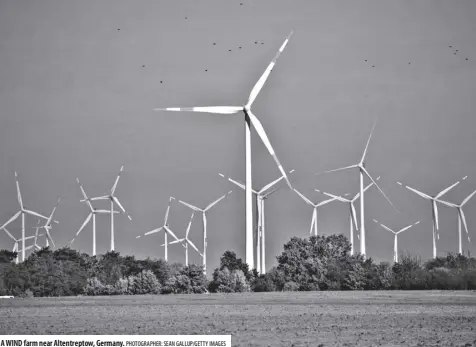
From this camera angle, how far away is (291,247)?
507 feet

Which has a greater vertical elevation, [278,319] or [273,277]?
[273,277]

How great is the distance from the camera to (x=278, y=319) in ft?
215

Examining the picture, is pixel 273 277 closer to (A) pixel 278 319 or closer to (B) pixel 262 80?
(B) pixel 262 80

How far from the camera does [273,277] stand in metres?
121

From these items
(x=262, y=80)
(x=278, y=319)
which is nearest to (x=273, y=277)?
(x=262, y=80)

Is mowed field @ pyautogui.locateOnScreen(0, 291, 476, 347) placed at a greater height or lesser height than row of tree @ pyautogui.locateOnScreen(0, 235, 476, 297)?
lesser

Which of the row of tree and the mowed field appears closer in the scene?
the mowed field

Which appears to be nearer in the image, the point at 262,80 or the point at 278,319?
the point at 278,319

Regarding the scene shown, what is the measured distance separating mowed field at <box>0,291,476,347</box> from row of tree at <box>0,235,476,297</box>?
23.3m

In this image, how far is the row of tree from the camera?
116 metres

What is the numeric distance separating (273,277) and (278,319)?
2196 inches

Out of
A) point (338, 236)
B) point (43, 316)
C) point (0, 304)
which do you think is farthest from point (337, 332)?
point (338, 236)

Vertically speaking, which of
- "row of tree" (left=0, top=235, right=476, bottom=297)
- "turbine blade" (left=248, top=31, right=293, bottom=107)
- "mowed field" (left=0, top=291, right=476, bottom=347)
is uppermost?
"turbine blade" (left=248, top=31, right=293, bottom=107)

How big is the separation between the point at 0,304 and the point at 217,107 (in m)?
30.4
